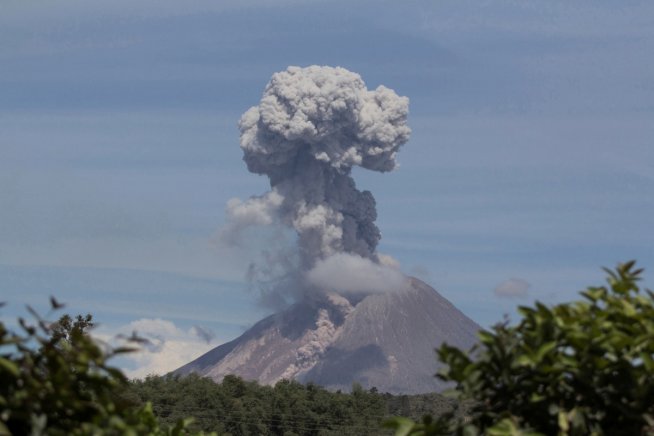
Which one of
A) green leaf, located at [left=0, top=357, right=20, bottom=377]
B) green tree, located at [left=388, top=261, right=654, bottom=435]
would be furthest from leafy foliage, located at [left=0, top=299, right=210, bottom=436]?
green tree, located at [left=388, top=261, right=654, bottom=435]

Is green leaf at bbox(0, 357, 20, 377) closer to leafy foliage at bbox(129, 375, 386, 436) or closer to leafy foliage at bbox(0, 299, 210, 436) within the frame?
leafy foliage at bbox(0, 299, 210, 436)

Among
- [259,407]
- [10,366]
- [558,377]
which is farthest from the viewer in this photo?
[259,407]

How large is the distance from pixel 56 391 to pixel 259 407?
141066 millimetres

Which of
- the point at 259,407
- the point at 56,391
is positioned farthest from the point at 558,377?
the point at 259,407

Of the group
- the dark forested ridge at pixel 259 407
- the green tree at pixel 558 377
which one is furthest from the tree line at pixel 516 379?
the dark forested ridge at pixel 259 407

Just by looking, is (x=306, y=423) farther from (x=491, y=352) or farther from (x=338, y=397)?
(x=491, y=352)

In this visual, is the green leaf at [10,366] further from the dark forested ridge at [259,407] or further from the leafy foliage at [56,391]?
the dark forested ridge at [259,407]

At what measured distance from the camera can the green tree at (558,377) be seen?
29.5 feet

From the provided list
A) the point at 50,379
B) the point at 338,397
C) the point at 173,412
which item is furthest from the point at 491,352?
the point at 338,397

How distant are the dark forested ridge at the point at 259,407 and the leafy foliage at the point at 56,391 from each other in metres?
131

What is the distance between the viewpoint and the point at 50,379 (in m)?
8.64

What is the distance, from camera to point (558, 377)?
9.11 m

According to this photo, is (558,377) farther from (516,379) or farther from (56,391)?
(56,391)

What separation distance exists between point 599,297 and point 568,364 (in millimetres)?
932
